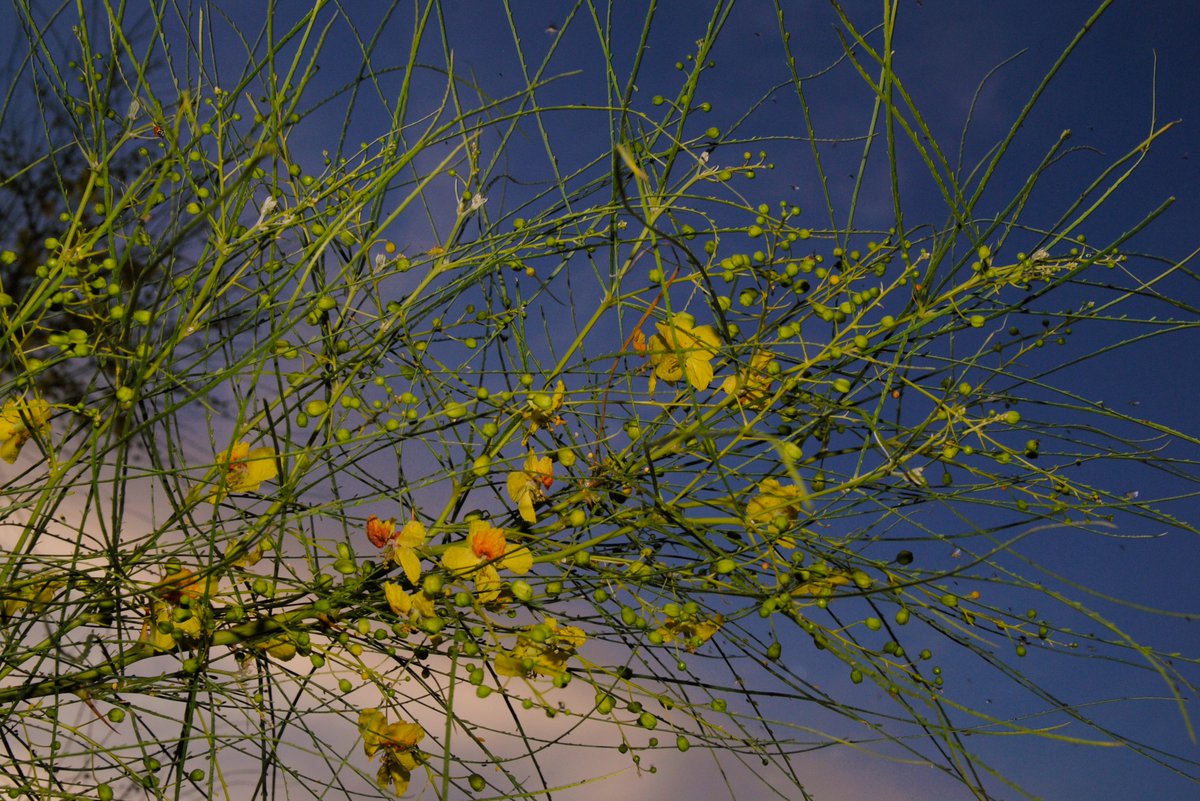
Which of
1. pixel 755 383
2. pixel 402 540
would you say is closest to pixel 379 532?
pixel 402 540

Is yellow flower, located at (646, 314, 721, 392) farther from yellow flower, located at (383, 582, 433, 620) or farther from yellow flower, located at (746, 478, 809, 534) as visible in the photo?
yellow flower, located at (383, 582, 433, 620)

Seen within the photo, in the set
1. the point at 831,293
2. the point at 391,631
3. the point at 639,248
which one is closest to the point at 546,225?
the point at 639,248

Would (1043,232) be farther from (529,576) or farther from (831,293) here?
(529,576)

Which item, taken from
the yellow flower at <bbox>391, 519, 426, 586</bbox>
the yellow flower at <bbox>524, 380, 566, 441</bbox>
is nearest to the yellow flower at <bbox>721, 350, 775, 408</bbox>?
the yellow flower at <bbox>524, 380, 566, 441</bbox>

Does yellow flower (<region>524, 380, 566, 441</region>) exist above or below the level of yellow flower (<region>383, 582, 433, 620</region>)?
above

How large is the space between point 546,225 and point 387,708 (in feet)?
1.30

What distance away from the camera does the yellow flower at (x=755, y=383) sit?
26.6 inches

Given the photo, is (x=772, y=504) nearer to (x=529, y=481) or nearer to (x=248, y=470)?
(x=529, y=481)

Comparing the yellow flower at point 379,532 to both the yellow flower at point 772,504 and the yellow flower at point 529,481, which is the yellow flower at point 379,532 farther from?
the yellow flower at point 772,504

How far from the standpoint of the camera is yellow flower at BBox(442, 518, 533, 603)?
63 centimetres

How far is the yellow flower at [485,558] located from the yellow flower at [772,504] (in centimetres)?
15

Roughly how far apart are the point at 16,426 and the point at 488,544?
1.38 feet

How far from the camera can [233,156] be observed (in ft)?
2.75

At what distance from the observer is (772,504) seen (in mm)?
677
